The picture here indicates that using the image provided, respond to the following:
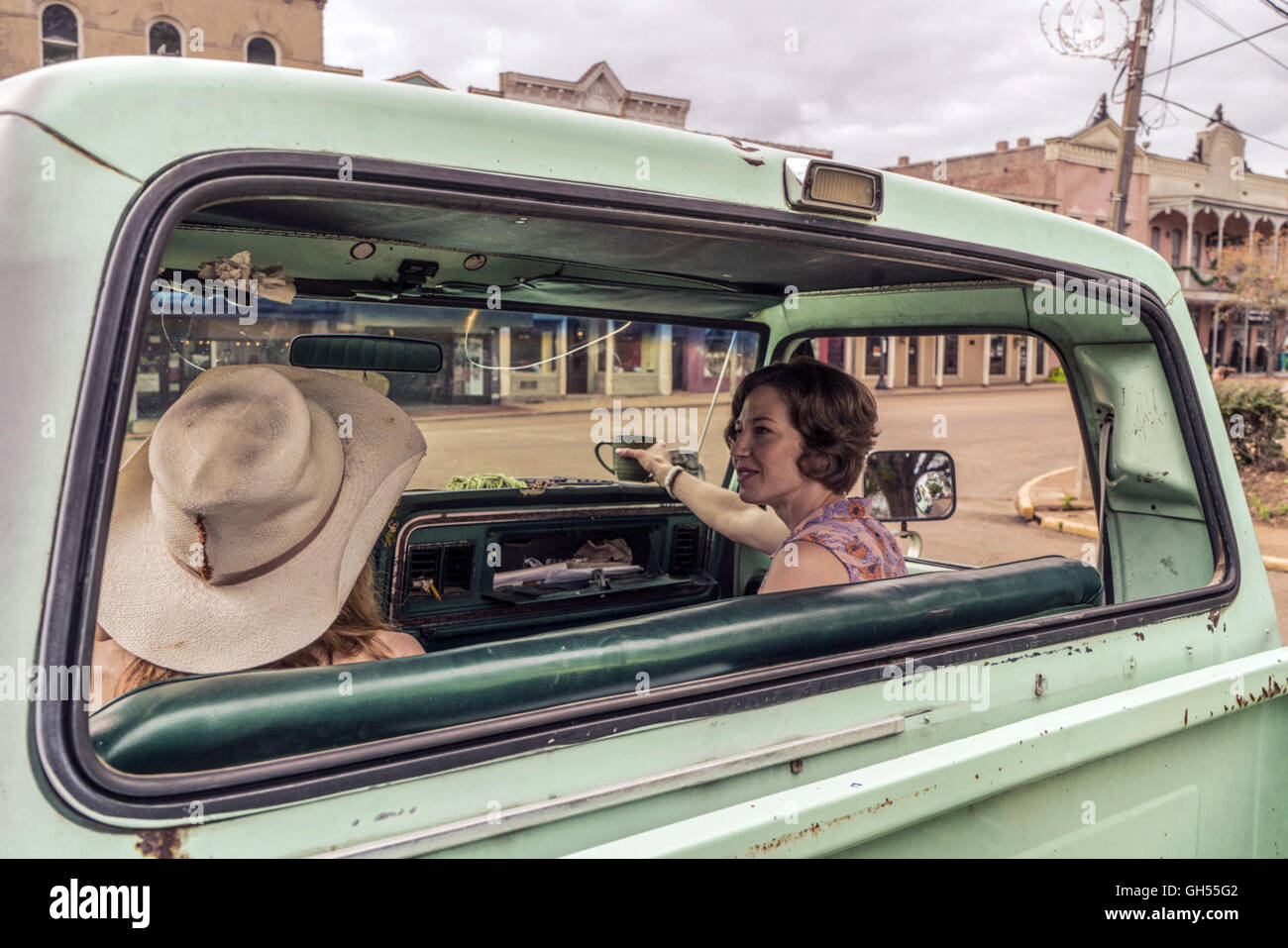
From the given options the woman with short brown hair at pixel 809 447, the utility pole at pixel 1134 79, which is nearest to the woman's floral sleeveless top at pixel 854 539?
the woman with short brown hair at pixel 809 447

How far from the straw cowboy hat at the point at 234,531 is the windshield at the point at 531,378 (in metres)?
0.81

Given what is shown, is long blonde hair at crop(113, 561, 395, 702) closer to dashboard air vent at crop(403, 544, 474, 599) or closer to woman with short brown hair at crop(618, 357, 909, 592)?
woman with short brown hair at crop(618, 357, 909, 592)

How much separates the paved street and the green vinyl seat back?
3.67 ft

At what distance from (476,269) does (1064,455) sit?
16587 mm

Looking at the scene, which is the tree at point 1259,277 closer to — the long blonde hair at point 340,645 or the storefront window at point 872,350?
the storefront window at point 872,350

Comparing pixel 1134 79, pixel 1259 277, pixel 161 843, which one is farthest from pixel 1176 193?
pixel 161 843

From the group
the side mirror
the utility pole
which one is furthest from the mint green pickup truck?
the utility pole

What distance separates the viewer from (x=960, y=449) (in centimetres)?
1805

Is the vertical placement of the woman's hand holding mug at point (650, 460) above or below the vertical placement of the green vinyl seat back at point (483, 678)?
above

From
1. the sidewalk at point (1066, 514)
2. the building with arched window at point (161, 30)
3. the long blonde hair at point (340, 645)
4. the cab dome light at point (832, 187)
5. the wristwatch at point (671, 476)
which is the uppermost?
the building with arched window at point (161, 30)

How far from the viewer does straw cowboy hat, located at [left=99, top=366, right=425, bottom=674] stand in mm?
1488

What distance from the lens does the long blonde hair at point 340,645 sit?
5.11 feet
